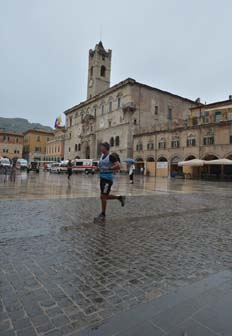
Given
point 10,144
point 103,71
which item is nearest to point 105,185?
point 103,71

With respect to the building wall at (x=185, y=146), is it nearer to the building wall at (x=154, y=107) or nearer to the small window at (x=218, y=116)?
the small window at (x=218, y=116)

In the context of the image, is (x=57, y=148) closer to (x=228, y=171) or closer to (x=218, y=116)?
(x=218, y=116)

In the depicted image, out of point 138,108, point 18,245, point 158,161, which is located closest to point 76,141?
point 138,108

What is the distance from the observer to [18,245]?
355cm

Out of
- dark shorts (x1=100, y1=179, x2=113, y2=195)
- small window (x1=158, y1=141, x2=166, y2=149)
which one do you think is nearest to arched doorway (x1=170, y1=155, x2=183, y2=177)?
small window (x1=158, y1=141, x2=166, y2=149)

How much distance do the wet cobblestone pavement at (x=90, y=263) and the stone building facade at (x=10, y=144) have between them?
7830cm

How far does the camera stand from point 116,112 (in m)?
46.0

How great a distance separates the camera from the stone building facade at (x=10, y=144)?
246 feet

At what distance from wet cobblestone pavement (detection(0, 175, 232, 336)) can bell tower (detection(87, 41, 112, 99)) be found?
2257 inches

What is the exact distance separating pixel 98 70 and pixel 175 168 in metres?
36.9

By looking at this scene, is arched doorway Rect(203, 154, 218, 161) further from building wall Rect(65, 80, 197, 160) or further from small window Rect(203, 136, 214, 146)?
building wall Rect(65, 80, 197, 160)

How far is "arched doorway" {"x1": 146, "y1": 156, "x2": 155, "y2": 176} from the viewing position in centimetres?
3862

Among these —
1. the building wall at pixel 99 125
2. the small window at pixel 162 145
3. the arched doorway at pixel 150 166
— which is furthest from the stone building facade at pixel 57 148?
the small window at pixel 162 145

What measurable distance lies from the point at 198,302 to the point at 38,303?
5.08 feet
